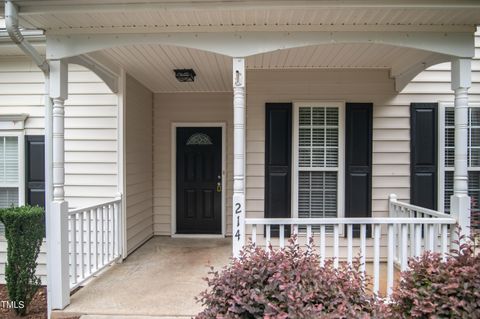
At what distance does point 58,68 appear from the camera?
3084 mm

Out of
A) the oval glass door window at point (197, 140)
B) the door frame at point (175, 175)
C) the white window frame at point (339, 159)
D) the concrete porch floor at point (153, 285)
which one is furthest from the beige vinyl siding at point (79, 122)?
the white window frame at point (339, 159)

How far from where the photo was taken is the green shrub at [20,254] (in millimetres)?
3230

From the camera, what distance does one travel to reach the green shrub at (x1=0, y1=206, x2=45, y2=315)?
3230 millimetres

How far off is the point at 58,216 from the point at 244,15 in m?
2.48

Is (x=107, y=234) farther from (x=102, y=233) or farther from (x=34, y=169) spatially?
(x=34, y=169)

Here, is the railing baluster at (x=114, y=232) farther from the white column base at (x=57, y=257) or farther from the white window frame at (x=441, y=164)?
the white window frame at (x=441, y=164)

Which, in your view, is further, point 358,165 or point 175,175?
point 175,175

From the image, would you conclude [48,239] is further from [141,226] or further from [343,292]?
[343,292]

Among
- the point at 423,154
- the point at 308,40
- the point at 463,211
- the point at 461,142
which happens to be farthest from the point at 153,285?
the point at 423,154

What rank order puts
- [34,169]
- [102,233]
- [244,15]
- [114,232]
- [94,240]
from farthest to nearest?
1. [34,169]
2. [114,232]
3. [102,233]
4. [94,240]
5. [244,15]

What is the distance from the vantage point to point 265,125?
429 centimetres

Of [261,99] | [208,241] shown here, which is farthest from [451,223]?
[208,241]

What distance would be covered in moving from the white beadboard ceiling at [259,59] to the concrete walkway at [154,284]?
2329 mm

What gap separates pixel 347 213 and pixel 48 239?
11.1 ft
